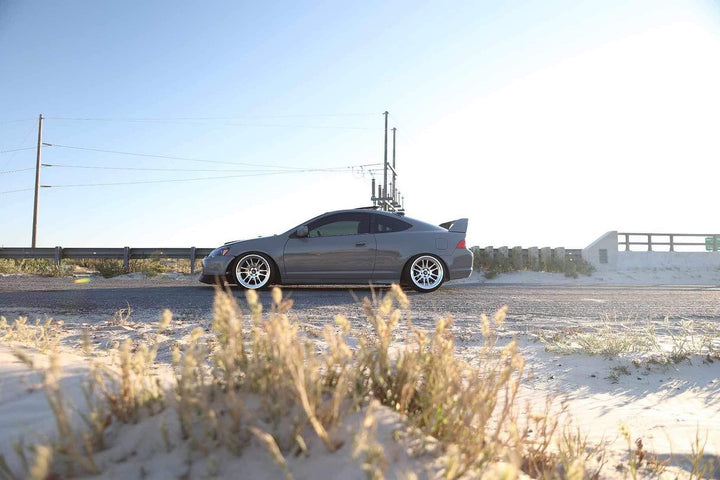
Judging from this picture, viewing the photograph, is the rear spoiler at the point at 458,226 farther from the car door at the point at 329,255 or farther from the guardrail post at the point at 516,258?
the guardrail post at the point at 516,258

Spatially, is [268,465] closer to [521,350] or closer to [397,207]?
[521,350]

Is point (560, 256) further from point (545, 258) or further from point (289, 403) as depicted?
point (289, 403)

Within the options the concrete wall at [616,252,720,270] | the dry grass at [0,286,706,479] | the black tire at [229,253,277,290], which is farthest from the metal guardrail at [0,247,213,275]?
the concrete wall at [616,252,720,270]

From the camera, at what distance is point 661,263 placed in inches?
823

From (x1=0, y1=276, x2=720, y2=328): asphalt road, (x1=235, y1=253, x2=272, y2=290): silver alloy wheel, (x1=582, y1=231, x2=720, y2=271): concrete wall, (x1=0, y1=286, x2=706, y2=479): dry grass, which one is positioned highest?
(x1=582, y1=231, x2=720, y2=271): concrete wall

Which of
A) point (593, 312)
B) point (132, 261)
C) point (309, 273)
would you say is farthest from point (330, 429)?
point (132, 261)

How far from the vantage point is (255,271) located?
8.52 metres

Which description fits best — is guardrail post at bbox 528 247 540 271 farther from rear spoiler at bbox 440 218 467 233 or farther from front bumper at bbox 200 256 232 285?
front bumper at bbox 200 256 232 285

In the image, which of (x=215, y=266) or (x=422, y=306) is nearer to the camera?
(x=422, y=306)

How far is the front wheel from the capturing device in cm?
864

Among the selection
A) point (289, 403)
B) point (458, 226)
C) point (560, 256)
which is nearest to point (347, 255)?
point (458, 226)

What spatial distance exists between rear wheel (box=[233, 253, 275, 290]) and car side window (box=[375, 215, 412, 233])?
2.18 meters

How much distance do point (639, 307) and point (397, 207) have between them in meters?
24.8

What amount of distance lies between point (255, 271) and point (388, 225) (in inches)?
106
